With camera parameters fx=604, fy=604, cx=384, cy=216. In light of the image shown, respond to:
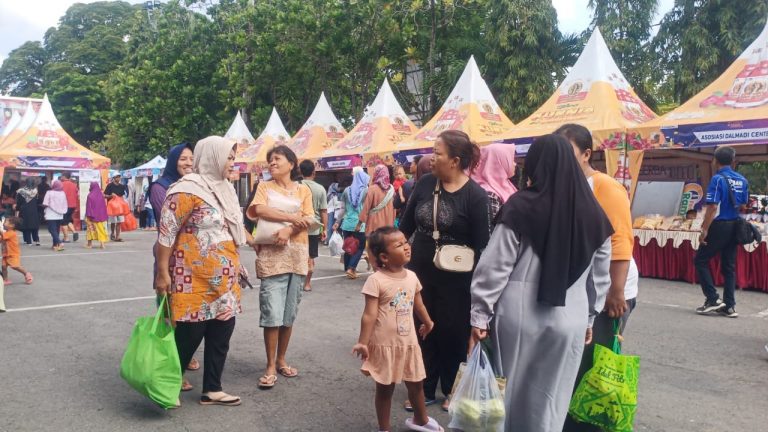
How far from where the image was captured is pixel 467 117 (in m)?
13.7

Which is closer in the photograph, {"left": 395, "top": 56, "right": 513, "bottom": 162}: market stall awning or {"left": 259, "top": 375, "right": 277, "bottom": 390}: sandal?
{"left": 259, "top": 375, "right": 277, "bottom": 390}: sandal

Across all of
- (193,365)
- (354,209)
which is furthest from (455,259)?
(354,209)

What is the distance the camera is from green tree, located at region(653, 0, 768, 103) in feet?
68.7

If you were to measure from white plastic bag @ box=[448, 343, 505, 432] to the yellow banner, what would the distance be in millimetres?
8499

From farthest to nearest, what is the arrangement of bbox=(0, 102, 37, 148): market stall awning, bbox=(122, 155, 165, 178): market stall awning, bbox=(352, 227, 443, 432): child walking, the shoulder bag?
bbox=(122, 155, 165, 178): market stall awning, bbox=(0, 102, 37, 148): market stall awning, the shoulder bag, bbox=(352, 227, 443, 432): child walking

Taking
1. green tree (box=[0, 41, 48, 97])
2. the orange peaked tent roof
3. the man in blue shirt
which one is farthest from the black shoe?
green tree (box=[0, 41, 48, 97])

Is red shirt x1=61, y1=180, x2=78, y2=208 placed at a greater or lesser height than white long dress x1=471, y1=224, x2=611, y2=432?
greater

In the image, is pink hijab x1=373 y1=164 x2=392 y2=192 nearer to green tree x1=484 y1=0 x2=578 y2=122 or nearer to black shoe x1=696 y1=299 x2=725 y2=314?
black shoe x1=696 y1=299 x2=725 y2=314

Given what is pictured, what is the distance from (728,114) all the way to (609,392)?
26.1 feet

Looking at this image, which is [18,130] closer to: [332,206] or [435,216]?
[332,206]

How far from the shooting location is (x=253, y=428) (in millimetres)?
3668

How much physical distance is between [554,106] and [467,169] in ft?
29.9

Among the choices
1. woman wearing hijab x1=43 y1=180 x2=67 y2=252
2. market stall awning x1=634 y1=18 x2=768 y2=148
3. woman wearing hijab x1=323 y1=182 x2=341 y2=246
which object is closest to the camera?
market stall awning x1=634 y1=18 x2=768 y2=148

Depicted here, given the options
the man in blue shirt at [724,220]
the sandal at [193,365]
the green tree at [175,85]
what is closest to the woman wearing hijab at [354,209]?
the sandal at [193,365]
